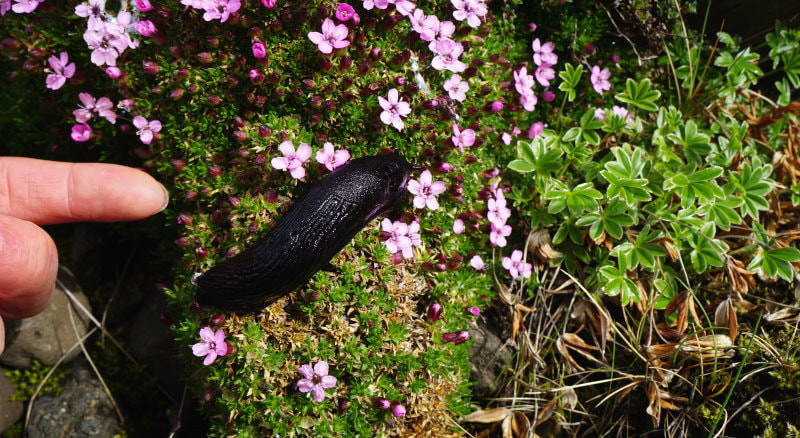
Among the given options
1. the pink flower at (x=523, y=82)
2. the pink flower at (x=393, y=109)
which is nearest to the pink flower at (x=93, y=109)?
the pink flower at (x=393, y=109)

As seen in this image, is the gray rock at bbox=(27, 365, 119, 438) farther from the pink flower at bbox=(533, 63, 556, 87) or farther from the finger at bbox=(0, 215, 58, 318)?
the pink flower at bbox=(533, 63, 556, 87)

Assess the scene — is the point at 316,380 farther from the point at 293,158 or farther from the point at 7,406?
the point at 7,406

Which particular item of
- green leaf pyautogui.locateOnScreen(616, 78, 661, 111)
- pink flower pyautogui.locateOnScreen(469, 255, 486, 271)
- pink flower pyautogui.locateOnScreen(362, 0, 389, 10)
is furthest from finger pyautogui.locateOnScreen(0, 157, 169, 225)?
green leaf pyautogui.locateOnScreen(616, 78, 661, 111)

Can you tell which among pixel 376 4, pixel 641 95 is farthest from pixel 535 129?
pixel 376 4

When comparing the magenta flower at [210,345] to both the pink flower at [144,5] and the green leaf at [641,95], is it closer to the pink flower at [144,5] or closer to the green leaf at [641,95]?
the pink flower at [144,5]

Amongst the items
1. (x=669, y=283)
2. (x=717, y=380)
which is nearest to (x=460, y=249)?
(x=669, y=283)

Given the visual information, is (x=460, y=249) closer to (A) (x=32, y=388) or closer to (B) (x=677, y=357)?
(B) (x=677, y=357)
